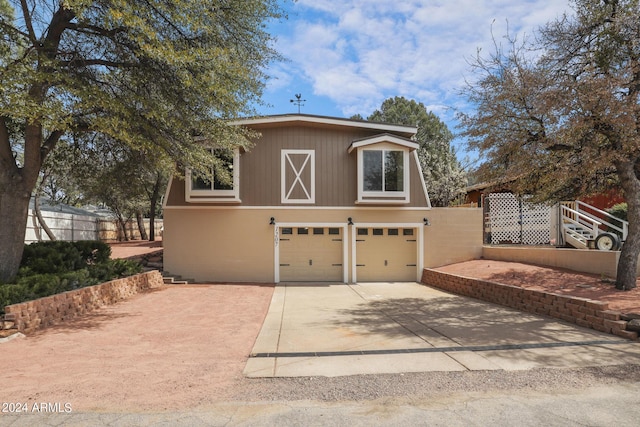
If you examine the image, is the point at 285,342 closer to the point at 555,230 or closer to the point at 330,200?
the point at 330,200

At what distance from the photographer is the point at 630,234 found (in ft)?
26.1

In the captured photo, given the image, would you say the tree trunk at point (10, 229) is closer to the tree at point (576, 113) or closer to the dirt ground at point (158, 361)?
the dirt ground at point (158, 361)

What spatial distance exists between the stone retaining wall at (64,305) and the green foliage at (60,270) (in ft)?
0.82

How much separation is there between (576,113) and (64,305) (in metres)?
10.5

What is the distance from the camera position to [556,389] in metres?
3.87

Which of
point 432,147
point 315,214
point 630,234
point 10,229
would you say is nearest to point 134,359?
point 10,229

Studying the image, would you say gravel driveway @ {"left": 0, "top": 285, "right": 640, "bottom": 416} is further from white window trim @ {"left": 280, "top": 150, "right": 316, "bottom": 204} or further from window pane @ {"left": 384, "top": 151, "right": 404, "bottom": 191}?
window pane @ {"left": 384, "top": 151, "right": 404, "bottom": 191}

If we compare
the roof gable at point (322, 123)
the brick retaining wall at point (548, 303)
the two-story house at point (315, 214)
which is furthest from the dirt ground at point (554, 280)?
the roof gable at point (322, 123)

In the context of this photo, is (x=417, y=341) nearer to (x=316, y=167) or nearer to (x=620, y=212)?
(x=316, y=167)

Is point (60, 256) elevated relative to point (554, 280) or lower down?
elevated

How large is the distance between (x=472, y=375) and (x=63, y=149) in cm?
1138

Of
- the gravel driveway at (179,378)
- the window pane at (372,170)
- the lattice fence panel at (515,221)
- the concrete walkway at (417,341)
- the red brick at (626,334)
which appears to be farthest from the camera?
the lattice fence panel at (515,221)

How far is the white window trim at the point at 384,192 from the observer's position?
1307 centimetres

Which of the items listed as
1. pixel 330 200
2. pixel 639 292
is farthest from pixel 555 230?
pixel 330 200
